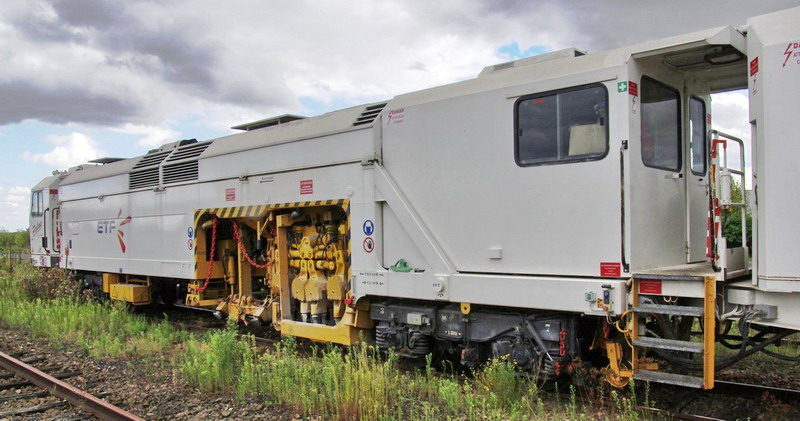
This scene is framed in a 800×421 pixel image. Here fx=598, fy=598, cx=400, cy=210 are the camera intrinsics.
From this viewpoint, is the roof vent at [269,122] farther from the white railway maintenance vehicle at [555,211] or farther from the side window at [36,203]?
the side window at [36,203]

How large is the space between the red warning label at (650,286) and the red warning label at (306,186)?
13.9 ft

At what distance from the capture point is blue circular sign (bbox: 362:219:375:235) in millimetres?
7023

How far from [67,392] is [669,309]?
6.03 metres

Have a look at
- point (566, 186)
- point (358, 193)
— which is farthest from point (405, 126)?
point (566, 186)

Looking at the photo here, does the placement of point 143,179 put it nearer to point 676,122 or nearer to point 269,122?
point 269,122

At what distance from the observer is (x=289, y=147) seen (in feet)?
26.8

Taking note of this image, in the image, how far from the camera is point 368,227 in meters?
7.07

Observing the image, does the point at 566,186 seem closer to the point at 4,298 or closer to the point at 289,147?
the point at 289,147

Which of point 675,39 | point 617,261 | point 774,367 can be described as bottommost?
point 774,367

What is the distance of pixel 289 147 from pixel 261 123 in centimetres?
150

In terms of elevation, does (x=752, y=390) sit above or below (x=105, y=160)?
below

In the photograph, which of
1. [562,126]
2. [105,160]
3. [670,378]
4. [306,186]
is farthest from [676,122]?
[105,160]

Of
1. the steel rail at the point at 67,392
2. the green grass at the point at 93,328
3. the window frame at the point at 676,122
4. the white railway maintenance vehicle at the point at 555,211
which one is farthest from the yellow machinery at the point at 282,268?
the window frame at the point at 676,122

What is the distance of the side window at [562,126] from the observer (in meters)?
5.34
